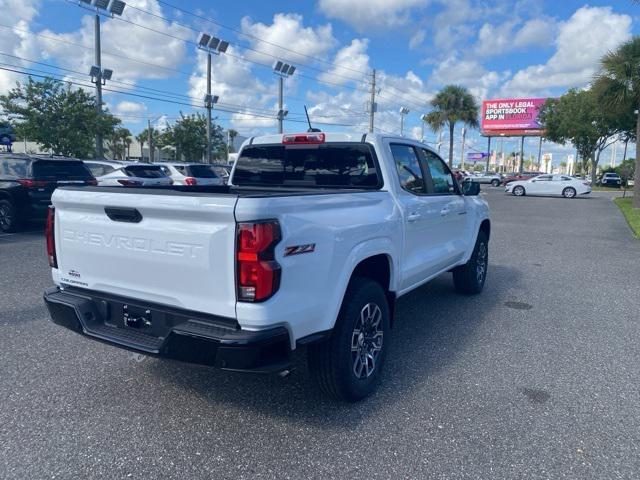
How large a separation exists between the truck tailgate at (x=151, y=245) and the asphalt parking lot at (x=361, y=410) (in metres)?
0.86

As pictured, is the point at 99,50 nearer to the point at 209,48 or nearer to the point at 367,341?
the point at 209,48

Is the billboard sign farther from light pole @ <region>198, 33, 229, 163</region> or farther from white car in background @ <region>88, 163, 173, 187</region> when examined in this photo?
white car in background @ <region>88, 163, 173, 187</region>

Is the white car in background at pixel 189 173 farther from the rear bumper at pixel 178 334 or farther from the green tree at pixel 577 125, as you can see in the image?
the green tree at pixel 577 125

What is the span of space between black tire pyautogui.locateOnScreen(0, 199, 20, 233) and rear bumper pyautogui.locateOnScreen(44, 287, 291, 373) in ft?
29.3

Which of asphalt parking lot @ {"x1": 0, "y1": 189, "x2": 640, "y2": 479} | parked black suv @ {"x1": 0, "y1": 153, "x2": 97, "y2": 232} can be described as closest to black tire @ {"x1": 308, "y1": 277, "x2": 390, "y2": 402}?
asphalt parking lot @ {"x1": 0, "y1": 189, "x2": 640, "y2": 479}

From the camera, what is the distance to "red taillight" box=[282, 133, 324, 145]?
14.2ft

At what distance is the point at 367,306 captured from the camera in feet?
11.4

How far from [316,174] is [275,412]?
2.09 metres

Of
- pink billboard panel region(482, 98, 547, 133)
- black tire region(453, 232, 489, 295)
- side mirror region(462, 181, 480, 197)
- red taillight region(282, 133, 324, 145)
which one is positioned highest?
pink billboard panel region(482, 98, 547, 133)

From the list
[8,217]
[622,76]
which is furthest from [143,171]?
[622,76]

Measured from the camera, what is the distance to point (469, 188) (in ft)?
19.2

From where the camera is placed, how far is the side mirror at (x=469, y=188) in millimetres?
5809

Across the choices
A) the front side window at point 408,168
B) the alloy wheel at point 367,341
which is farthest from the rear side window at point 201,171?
the alloy wheel at point 367,341

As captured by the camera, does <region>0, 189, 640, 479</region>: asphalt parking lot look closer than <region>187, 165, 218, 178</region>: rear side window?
Yes
